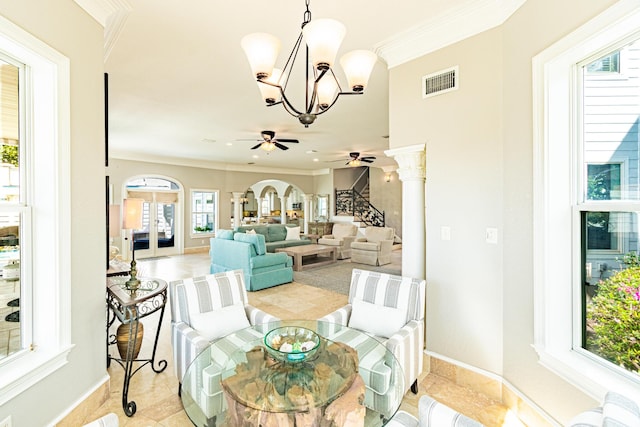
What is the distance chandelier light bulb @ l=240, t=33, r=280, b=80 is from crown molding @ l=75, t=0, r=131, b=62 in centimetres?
120

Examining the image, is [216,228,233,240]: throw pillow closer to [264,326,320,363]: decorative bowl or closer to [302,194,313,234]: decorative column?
[264,326,320,363]: decorative bowl

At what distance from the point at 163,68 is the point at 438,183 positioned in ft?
10.1

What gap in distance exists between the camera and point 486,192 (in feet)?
7.35

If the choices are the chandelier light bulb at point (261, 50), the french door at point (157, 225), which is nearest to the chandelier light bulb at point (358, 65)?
the chandelier light bulb at point (261, 50)

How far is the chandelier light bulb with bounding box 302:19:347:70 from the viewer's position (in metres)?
1.52

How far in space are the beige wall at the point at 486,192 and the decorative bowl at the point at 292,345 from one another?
1.28 metres

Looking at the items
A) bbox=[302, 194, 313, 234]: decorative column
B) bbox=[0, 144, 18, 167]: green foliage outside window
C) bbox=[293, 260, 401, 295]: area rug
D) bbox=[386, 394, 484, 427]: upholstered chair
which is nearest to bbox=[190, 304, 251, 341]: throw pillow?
bbox=[0, 144, 18, 167]: green foliage outside window

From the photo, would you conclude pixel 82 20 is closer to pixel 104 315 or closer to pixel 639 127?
pixel 104 315

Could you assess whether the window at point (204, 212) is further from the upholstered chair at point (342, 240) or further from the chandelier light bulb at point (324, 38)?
the chandelier light bulb at point (324, 38)

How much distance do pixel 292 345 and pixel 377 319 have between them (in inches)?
33.2

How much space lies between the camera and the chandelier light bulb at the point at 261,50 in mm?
1668

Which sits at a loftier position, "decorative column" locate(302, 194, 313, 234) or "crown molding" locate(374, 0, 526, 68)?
"crown molding" locate(374, 0, 526, 68)

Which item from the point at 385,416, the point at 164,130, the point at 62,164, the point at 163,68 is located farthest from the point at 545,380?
the point at 164,130

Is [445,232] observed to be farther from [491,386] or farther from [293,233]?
[293,233]
